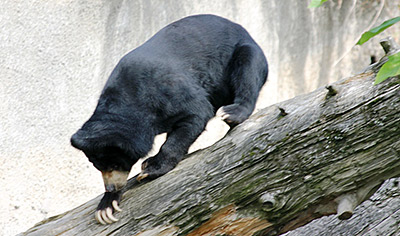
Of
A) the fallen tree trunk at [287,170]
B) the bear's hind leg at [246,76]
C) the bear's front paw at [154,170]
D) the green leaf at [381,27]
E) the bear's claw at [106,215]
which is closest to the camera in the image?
the green leaf at [381,27]

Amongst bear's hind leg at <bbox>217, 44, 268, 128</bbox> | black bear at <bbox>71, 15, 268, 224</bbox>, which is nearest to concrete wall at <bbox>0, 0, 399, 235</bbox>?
black bear at <bbox>71, 15, 268, 224</bbox>

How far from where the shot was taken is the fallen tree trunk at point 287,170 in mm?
2398

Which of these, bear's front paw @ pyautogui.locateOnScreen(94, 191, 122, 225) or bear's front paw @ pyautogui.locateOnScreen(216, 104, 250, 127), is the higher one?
bear's front paw @ pyautogui.locateOnScreen(216, 104, 250, 127)

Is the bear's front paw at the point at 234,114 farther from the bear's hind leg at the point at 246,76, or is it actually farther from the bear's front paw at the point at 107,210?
the bear's front paw at the point at 107,210

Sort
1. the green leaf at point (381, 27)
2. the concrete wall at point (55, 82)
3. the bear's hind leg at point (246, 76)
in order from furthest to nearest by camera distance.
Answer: the concrete wall at point (55, 82)
the bear's hind leg at point (246, 76)
the green leaf at point (381, 27)

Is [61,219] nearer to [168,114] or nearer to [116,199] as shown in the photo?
[116,199]

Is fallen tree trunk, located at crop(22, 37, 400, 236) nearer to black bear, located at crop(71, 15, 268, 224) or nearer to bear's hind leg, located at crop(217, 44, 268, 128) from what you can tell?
black bear, located at crop(71, 15, 268, 224)

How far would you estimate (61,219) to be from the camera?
3240 millimetres

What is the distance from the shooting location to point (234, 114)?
11.5 feet

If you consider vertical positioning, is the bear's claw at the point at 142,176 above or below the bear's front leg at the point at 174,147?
below

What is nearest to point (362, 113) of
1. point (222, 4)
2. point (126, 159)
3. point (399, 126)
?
point (399, 126)

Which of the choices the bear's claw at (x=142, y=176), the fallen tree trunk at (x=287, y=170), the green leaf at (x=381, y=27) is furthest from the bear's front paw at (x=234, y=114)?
the green leaf at (x=381, y=27)

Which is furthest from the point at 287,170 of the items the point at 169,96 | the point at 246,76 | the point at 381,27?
the point at 246,76

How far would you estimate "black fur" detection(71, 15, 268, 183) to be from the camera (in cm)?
345
